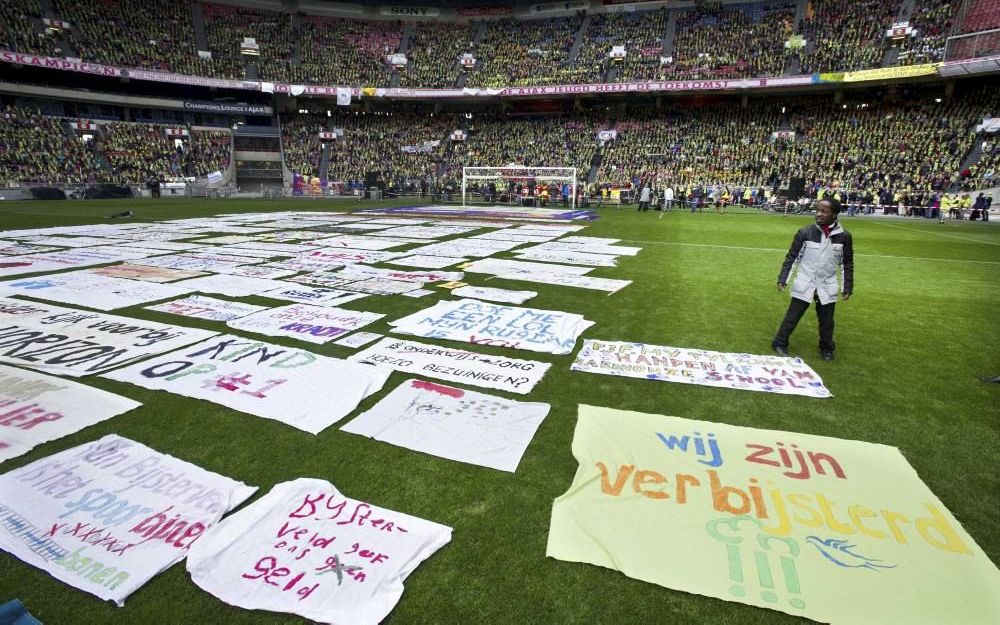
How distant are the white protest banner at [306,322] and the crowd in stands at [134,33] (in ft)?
162

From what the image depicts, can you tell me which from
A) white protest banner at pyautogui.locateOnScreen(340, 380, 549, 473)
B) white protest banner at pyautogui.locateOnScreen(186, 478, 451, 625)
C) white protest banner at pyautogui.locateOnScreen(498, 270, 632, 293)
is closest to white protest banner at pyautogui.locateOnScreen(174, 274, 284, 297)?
white protest banner at pyautogui.locateOnScreen(498, 270, 632, 293)

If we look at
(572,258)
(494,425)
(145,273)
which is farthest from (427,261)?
(494,425)

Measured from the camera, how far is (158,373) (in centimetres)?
511

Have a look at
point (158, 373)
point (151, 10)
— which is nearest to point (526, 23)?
point (151, 10)

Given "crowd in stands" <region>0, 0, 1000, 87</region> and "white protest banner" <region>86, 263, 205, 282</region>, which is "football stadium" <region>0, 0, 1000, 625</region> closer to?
"white protest banner" <region>86, 263, 205, 282</region>

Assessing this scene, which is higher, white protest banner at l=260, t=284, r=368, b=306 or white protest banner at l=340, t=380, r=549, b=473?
white protest banner at l=260, t=284, r=368, b=306

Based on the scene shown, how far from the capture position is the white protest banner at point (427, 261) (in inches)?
439

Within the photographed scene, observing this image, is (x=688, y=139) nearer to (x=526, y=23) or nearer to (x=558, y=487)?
(x=526, y=23)

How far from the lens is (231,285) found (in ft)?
28.9

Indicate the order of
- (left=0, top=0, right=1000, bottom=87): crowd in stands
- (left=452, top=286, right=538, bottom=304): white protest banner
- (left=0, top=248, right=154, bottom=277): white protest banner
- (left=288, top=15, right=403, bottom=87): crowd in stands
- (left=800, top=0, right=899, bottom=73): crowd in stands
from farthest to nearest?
(left=288, top=15, right=403, bottom=87): crowd in stands, (left=0, top=0, right=1000, bottom=87): crowd in stands, (left=800, top=0, right=899, bottom=73): crowd in stands, (left=0, top=248, right=154, bottom=277): white protest banner, (left=452, top=286, right=538, bottom=304): white protest banner

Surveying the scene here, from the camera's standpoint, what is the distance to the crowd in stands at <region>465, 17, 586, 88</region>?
1816 inches

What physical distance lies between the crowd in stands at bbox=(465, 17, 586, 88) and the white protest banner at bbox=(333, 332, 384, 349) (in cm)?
4362

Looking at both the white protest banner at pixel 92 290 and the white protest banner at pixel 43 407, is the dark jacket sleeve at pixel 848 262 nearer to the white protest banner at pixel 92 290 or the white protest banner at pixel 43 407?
the white protest banner at pixel 43 407

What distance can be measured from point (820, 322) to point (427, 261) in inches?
315
